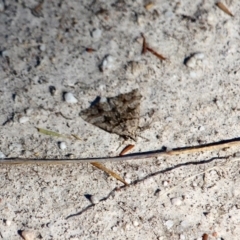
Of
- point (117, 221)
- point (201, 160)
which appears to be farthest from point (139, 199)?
point (201, 160)

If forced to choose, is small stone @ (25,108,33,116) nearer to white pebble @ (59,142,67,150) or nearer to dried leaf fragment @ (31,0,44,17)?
white pebble @ (59,142,67,150)

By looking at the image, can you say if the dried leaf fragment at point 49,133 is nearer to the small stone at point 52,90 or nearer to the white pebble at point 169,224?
the small stone at point 52,90

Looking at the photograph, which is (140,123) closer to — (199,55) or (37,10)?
(199,55)

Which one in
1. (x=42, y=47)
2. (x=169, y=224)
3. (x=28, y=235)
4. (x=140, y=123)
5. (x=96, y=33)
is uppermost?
(x=96, y=33)

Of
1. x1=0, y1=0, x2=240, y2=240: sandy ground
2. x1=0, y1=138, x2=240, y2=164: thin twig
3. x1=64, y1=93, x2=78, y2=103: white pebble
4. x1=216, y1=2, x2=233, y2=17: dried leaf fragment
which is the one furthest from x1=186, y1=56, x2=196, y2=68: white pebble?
x1=64, y1=93, x2=78, y2=103: white pebble

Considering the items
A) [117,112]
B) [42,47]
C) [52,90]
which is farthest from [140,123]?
[42,47]

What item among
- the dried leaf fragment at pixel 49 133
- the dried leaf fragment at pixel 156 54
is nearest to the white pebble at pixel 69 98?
the dried leaf fragment at pixel 49 133
